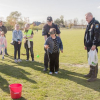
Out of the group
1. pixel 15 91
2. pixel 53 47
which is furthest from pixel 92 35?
pixel 15 91

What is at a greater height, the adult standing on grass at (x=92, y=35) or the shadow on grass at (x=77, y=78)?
the adult standing on grass at (x=92, y=35)

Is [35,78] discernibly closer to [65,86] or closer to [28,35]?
[65,86]

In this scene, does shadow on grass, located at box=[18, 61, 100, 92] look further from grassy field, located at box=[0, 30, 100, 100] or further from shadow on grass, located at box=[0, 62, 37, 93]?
shadow on grass, located at box=[0, 62, 37, 93]

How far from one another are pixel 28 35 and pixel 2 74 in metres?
2.94

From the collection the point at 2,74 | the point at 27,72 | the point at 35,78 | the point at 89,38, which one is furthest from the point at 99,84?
the point at 2,74

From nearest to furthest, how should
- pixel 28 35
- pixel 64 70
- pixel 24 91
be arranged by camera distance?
pixel 24 91, pixel 64 70, pixel 28 35

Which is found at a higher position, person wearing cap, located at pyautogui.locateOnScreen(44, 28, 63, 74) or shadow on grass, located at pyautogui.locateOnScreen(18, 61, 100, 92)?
person wearing cap, located at pyautogui.locateOnScreen(44, 28, 63, 74)

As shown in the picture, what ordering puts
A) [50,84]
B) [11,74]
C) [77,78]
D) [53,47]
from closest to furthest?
[50,84] → [77,78] → [53,47] → [11,74]

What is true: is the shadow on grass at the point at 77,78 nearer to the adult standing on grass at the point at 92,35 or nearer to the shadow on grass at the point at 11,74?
the adult standing on grass at the point at 92,35

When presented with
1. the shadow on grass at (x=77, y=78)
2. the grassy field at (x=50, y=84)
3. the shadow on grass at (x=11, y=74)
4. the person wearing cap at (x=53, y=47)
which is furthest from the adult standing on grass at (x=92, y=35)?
the shadow on grass at (x=11, y=74)

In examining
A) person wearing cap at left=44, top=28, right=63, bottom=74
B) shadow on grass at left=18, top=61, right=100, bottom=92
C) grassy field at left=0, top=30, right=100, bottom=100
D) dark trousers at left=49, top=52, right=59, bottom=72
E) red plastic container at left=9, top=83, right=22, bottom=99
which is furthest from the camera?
dark trousers at left=49, top=52, right=59, bottom=72

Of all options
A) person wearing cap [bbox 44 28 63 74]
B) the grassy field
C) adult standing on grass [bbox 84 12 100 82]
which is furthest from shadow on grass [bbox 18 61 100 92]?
person wearing cap [bbox 44 28 63 74]

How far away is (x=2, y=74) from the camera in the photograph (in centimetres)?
649

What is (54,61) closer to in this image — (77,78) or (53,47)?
(53,47)
